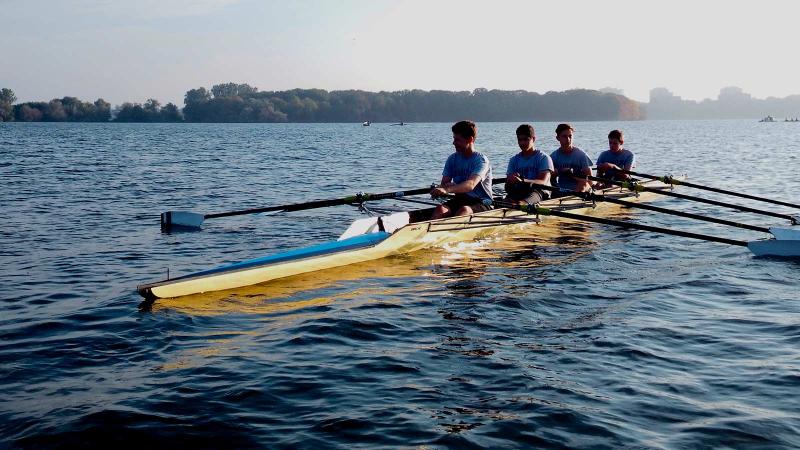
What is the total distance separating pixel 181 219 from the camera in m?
15.3

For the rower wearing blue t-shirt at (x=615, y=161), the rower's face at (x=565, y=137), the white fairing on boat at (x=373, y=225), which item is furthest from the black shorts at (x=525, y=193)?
the rower wearing blue t-shirt at (x=615, y=161)

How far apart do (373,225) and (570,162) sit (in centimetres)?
658

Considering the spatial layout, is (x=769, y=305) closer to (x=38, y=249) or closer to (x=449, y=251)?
(x=449, y=251)

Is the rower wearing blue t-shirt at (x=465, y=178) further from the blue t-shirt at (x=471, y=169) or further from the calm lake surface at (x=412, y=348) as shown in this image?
the calm lake surface at (x=412, y=348)

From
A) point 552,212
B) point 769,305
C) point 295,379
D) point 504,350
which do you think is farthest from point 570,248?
point 295,379

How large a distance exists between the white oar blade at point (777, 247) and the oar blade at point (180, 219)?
34.3ft

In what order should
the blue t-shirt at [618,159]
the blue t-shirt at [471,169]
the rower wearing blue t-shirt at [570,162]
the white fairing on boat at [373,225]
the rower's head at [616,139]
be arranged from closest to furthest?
the white fairing on boat at [373,225] < the blue t-shirt at [471,169] < the rower wearing blue t-shirt at [570,162] < the rower's head at [616,139] < the blue t-shirt at [618,159]

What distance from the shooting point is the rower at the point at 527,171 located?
14.5m

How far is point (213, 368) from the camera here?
→ 280 inches

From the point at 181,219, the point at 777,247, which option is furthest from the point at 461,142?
the point at 181,219

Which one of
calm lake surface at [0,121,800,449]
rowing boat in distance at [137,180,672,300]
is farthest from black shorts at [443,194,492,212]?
calm lake surface at [0,121,800,449]

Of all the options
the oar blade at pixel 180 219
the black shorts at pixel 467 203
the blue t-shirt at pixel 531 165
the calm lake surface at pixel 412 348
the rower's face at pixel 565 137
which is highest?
the rower's face at pixel 565 137

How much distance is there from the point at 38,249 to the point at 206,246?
298 centimetres

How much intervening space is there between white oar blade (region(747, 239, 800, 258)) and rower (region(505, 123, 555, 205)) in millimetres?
3955
